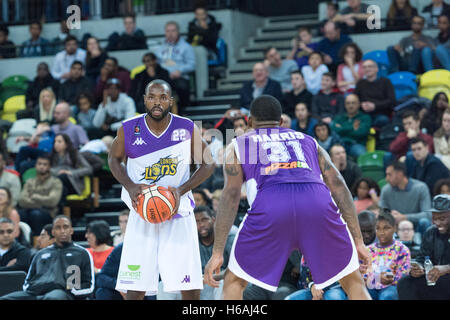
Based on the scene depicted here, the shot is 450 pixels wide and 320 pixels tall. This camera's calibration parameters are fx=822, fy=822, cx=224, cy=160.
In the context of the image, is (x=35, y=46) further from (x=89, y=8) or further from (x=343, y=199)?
(x=343, y=199)

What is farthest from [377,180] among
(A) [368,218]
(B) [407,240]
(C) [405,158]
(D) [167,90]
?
(D) [167,90]

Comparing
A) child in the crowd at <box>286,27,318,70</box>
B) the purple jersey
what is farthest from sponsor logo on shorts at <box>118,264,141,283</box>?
child in the crowd at <box>286,27,318,70</box>

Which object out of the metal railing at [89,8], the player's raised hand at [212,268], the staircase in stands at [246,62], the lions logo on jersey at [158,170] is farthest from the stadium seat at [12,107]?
the player's raised hand at [212,268]

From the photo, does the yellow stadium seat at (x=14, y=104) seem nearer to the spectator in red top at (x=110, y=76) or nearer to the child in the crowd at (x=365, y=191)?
the spectator in red top at (x=110, y=76)

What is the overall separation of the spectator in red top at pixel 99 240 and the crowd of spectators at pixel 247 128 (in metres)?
0.01

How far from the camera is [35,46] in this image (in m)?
14.9

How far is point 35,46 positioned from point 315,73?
Answer: 5.42 metres

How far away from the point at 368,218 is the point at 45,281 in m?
3.38

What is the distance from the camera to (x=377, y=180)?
11.0 meters

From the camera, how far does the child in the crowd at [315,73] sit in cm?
1254

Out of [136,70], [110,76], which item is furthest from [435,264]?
[136,70]

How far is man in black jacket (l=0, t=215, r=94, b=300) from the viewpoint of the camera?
845 centimetres

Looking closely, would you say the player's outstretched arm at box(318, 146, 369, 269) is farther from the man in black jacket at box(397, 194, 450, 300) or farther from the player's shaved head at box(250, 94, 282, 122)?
the man in black jacket at box(397, 194, 450, 300)
